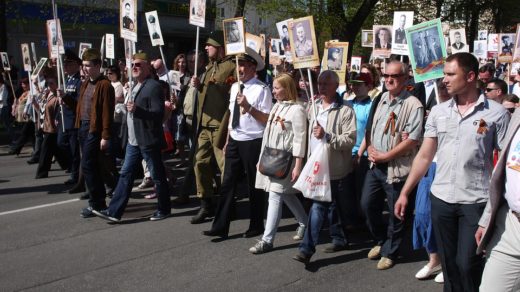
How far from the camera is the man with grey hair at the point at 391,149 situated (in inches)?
198

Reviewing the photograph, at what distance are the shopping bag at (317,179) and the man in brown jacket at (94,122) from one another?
2.65m

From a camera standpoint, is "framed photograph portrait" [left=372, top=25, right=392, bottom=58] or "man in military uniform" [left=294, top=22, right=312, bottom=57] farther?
"framed photograph portrait" [left=372, top=25, right=392, bottom=58]

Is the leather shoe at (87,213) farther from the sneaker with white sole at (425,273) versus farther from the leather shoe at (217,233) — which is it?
the sneaker with white sole at (425,273)

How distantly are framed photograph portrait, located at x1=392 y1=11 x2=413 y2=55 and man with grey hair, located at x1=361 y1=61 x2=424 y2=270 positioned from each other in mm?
2536

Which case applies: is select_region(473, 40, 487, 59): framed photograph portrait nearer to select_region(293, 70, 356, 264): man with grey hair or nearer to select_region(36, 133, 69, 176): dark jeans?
select_region(293, 70, 356, 264): man with grey hair

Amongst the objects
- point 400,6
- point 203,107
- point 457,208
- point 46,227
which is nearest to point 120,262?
point 46,227

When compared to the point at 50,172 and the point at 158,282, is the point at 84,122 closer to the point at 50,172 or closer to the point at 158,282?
the point at 158,282

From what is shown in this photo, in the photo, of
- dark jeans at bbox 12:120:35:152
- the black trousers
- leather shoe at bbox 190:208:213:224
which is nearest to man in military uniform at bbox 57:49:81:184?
leather shoe at bbox 190:208:213:224

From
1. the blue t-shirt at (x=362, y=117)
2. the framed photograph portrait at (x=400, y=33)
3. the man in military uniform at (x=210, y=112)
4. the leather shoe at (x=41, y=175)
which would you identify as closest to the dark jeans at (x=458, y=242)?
the blue t-shirt at (x=362, y=117)

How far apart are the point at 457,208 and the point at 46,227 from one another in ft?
15.6

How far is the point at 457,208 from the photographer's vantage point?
3709 millimetres

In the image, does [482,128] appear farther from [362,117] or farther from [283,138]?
[362,117]

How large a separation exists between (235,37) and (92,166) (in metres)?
2.30

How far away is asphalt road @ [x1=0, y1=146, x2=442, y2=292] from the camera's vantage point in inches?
191
